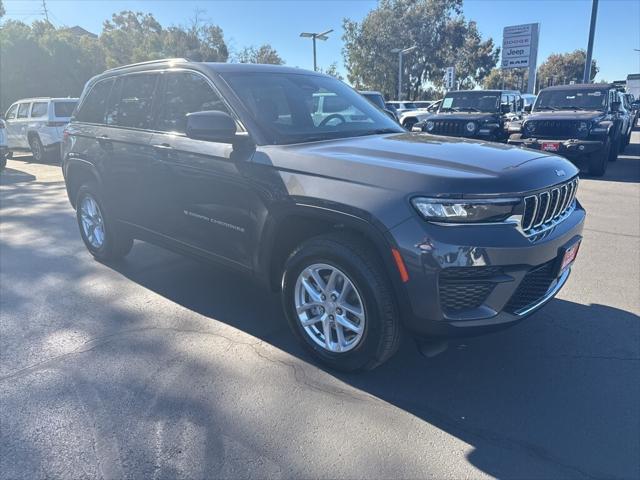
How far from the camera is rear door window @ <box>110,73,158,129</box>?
4.36m

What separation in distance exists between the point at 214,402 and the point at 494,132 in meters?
11.8

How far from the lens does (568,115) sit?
11086 mm

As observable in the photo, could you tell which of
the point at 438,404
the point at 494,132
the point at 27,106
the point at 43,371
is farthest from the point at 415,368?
the point at 27,106

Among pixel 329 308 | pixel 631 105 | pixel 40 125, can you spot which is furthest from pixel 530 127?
pixel 40 125

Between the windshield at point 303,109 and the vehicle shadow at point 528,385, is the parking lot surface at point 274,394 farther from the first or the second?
the windshield at point 303,109

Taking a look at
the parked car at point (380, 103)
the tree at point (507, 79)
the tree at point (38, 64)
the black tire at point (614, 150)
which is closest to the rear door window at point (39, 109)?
the parked car at point (380, 103)

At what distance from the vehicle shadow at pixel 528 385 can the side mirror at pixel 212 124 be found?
1.51m

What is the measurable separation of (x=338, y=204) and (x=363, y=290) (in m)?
0.51

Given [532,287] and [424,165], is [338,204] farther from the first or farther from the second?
[532,287]

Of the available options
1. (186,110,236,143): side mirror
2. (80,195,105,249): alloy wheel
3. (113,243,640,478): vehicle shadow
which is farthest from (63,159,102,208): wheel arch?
(186,110,236,143): side mirror

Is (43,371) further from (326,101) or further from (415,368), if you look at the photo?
(326,101)

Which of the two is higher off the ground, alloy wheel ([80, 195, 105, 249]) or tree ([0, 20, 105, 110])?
tree ([0, 20, 105, 110])

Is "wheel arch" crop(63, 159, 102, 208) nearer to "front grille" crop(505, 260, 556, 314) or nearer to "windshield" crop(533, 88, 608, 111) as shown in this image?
"front grille" crop(505, 260, 556, 314)

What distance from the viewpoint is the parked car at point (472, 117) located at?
1287 centimetres
